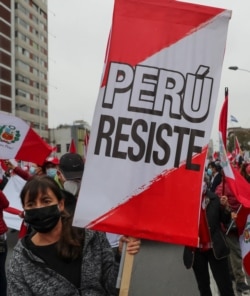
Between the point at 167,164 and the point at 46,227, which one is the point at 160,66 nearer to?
the point at 167,164

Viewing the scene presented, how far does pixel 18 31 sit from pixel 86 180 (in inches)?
3222

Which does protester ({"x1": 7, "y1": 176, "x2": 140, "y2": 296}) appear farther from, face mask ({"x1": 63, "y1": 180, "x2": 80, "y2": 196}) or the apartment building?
the apartment building

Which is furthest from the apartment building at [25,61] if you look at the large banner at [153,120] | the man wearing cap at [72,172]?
the large banner at [153,120]

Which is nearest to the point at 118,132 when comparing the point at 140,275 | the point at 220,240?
the point at 220,240

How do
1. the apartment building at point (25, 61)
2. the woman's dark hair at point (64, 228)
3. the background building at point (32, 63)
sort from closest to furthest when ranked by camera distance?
the woman's dark hair at point (64, 228)
the apartment building at point (25, 61)
the background building at point (32, 63)

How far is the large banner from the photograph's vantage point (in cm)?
230

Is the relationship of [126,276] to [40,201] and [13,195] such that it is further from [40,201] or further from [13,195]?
[13,195]

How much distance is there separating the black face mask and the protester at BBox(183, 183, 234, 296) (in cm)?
241

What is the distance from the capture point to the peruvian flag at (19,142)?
5580mm

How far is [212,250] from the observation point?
4.47 m

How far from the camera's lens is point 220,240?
4.44 metres

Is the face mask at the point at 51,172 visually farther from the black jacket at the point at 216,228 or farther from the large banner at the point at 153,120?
the large banner at the point at 153,120

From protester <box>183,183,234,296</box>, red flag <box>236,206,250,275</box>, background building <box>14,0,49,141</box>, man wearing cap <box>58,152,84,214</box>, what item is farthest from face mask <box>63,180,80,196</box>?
background building <box>14,0,49,141</box>

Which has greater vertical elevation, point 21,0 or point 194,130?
point 21,0
